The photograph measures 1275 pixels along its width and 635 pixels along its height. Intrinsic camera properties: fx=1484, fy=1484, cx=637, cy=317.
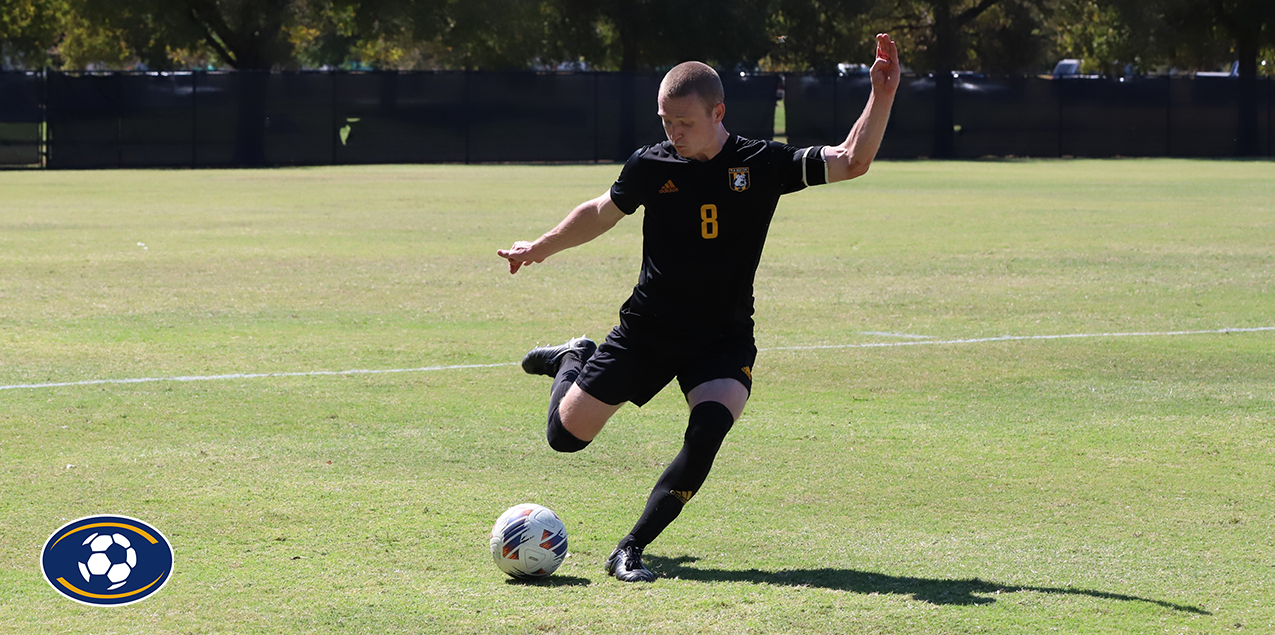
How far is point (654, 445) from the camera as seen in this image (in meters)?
7.59

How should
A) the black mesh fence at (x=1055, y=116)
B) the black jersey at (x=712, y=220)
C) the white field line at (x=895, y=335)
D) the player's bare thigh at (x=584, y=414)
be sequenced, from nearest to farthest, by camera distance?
1. the black jersey at (x=712, y=220)
2. the player's bare thigh at (x=584, y=414)
3. the white field line at (x=895, y=335)
4. the black mesh fence at (x=1055, y=116)

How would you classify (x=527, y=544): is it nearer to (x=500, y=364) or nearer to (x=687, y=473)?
(x=687, y=473)

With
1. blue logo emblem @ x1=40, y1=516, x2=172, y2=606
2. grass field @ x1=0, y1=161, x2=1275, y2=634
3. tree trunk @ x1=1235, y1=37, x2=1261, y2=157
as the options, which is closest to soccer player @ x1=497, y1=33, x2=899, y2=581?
grass field @ x1=0, y1=161, x2=1275, y2=634

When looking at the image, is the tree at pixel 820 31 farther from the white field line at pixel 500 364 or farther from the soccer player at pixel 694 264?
the soccer player at pixel 694 264

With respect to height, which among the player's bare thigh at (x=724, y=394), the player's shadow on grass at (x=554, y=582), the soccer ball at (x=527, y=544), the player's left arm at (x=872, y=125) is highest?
the player's left arm at (x=872, y=125)

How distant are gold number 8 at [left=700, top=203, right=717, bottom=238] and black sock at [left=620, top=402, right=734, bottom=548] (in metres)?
0.65

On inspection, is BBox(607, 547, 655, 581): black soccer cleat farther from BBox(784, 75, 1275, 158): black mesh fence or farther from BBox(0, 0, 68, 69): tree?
BBox(0, 0, 68, 69): tree

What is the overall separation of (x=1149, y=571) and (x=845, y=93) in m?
42.8

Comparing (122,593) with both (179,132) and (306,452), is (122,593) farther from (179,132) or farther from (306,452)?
(179,132)

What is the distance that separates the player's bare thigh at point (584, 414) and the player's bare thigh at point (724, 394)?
0.42m

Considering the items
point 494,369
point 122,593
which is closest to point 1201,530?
point 122,593

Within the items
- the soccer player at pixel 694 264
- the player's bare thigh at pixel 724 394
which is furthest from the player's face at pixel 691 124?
the player's bare thigh at pixel 724 394

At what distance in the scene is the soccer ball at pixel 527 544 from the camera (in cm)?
513

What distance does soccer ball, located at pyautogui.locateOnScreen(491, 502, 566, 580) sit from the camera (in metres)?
5.13
